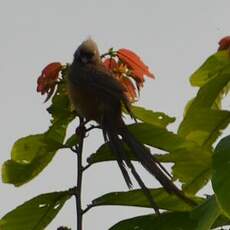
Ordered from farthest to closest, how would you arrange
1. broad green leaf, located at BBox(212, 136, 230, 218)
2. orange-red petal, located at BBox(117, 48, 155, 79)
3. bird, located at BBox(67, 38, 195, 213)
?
orange-red petal, located at BBox(117, 48, 155, 79) → bird, located at BBox(67, 38, 195, 213) → broad green leaf, located at BBox(212, 136, 230, 218)

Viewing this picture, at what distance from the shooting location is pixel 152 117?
3.09m

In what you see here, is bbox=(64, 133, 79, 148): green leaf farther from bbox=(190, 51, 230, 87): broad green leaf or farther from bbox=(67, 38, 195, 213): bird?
bbox=(190, 51, 230, 87): broad green leaf

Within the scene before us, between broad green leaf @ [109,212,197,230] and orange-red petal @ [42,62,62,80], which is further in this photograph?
orange-red petal @ [42,62,62,80]

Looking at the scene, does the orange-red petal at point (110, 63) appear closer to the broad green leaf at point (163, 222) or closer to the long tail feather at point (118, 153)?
the long tail feather at point (118, 153)

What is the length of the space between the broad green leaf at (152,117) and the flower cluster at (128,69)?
8 centimetres

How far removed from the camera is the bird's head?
350 centimetres

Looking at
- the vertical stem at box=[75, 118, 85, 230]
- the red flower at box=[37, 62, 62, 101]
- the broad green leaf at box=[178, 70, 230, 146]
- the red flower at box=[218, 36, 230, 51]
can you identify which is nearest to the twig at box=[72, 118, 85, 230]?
the vertical stem at box=[75, 118, 85, 230]

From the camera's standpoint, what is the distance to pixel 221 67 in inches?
117

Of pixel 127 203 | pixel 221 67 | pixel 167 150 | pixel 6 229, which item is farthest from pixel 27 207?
pixel 221 67

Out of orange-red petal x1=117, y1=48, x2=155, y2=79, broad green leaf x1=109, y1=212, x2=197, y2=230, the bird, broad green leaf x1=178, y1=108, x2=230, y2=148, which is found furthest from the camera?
orange-red petal x1=117, y1=48, x2=155, y2=79

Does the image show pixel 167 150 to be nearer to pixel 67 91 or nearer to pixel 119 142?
pixel 119 142

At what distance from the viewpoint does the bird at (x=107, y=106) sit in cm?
283

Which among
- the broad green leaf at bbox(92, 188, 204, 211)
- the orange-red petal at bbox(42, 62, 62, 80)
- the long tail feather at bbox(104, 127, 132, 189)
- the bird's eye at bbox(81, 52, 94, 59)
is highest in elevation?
the bird's eye at bbox(81, 52, 94, 59)

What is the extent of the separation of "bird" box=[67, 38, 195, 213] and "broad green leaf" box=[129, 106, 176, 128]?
44mm
